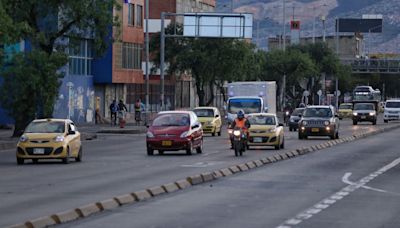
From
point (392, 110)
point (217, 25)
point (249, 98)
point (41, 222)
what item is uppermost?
point (217, 25)

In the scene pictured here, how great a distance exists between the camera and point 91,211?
60.0 feet

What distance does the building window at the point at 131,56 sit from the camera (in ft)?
271

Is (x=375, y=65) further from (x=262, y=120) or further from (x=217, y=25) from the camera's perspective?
(x=262, y=120)

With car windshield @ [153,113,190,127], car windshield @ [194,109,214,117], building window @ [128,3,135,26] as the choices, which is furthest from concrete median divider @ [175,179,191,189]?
building window @ [128,3,135,26]

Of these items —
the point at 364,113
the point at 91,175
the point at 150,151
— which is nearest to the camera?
the point at 91,175

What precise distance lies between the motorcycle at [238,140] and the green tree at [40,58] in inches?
538

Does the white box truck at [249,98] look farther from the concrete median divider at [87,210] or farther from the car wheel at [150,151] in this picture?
the concrete median divider at [87,210]

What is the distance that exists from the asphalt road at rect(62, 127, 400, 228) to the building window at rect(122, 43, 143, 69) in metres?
50.8

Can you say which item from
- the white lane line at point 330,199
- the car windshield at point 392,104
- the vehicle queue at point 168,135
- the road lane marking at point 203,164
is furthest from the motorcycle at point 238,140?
the car windshield at point 392,104

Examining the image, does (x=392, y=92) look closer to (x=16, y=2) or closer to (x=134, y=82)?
(x=134, y=82)

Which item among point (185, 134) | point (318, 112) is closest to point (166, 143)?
point (185, 134)

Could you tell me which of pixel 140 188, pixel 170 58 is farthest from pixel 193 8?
pixel 140 188

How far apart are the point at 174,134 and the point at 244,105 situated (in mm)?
26094

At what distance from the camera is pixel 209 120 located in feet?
194
